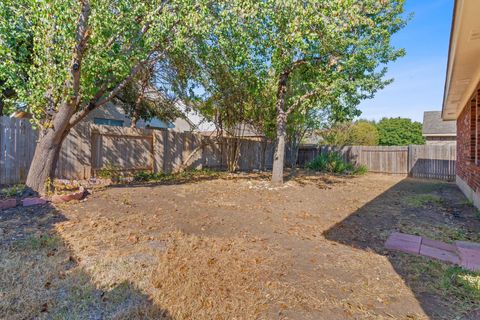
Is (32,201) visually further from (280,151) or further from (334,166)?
(334,166)

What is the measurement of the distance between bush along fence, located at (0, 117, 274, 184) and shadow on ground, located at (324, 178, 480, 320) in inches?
265

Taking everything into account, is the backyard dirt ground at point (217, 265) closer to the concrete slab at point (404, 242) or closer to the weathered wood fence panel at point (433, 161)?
the concrete slab at point (404, 242)

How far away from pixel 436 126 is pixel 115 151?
22.3 meters

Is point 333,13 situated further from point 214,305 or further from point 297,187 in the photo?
point 214,305

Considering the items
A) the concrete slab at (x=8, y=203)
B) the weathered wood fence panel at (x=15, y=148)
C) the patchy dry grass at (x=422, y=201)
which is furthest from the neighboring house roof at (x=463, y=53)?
the weathered wood fence panel at (x=15, y=148)

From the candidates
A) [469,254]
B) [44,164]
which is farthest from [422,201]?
[44,164]

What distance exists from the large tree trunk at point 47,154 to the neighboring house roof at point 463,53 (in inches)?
246

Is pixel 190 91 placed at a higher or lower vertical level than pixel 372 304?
higher

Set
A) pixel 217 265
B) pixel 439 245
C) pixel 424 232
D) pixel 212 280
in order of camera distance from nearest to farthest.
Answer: pixel 212 280
pixel 217 265
pixel 439 245
pixel 424 232

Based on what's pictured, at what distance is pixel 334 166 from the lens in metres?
14.8

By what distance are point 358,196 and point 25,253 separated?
7288 millimetres

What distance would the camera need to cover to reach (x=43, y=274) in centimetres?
264

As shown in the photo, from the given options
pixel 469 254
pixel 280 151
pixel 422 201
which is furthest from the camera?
pixel 280 151

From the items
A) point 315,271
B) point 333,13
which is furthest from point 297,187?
point 315,271
